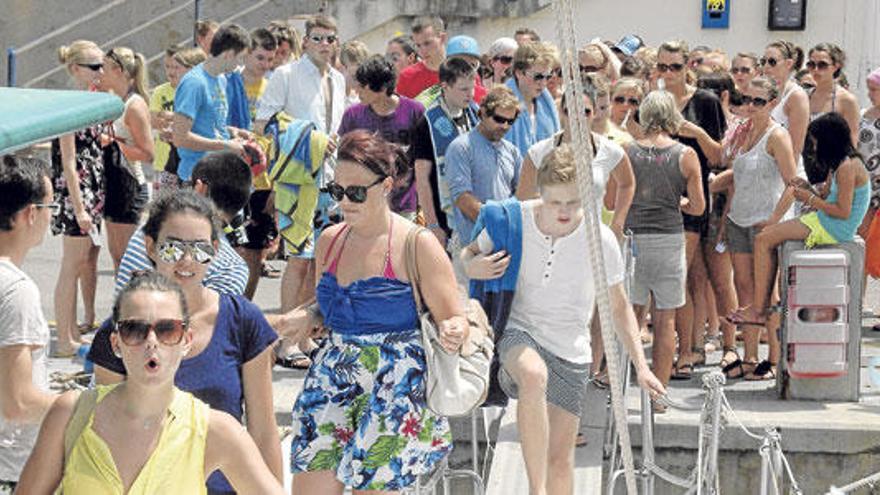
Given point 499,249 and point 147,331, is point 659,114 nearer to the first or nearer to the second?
point 499,249

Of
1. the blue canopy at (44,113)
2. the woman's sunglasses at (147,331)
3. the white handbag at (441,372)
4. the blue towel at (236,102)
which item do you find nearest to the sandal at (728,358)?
the blue towel at (236,102)

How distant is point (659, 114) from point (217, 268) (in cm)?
428

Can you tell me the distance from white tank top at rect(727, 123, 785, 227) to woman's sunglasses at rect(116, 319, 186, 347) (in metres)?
6.47

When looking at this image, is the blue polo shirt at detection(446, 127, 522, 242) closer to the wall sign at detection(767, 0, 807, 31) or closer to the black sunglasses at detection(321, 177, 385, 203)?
the black sunglasses at detection(321, 177, 385, 203)

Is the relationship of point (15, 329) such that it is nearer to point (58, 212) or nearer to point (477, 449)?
point (477, 449)

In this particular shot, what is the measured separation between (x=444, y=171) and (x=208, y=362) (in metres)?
4.36

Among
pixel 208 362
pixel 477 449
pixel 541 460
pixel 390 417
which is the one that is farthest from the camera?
pixel 477 449

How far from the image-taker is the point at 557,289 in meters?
7.87

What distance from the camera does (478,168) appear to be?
9.61 metres

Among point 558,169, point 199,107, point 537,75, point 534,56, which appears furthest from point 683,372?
point 558,169

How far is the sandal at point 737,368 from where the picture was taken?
34.8 feet


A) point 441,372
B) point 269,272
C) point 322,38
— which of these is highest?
point 322,38

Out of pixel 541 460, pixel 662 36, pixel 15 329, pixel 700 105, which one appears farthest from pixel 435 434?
pixel 662 36

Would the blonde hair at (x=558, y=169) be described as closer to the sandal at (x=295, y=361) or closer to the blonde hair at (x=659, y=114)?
the blonde hair at (x=659, y=114)
